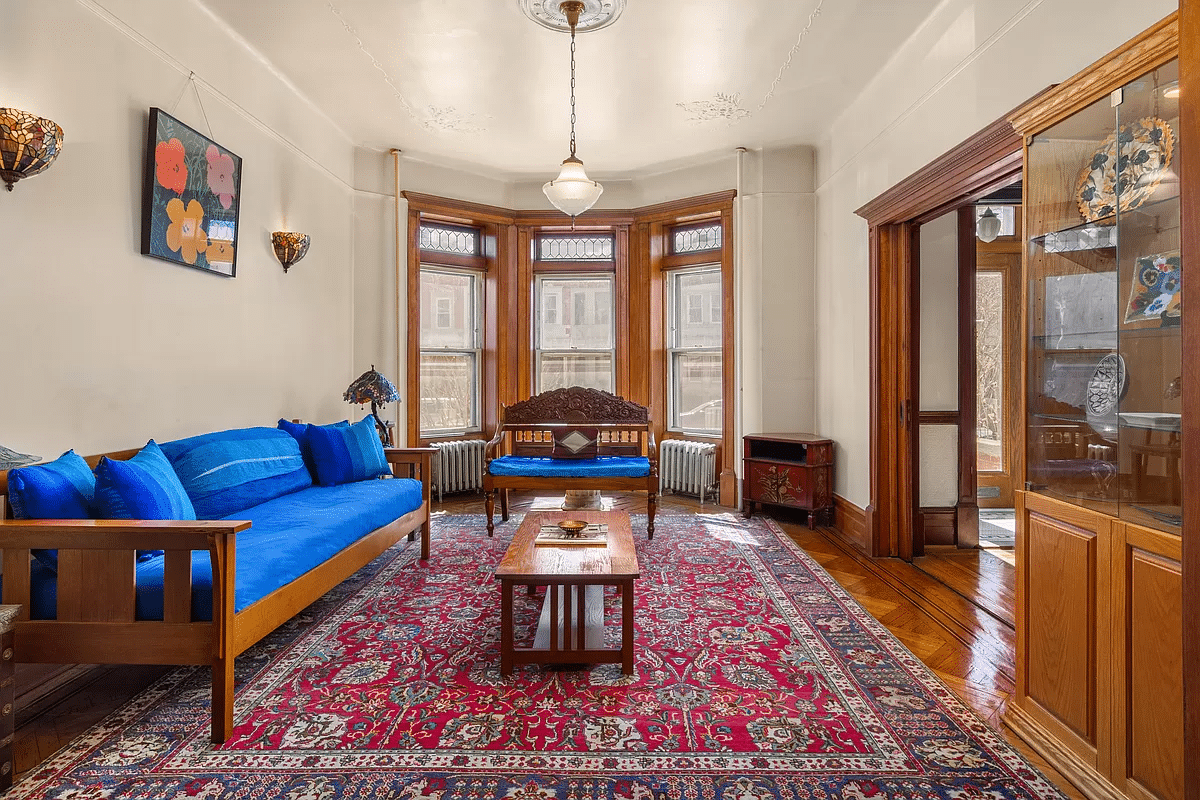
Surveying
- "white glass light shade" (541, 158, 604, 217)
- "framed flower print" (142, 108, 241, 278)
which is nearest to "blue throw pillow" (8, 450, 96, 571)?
"framed flower print" (142, 108, 241, 278)

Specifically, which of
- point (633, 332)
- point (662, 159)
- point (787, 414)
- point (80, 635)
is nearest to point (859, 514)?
point (787, 414)

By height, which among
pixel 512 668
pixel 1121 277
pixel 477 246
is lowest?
pixel 512 668

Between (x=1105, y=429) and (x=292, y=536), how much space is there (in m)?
2.96

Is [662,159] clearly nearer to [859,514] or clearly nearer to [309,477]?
[859,514]

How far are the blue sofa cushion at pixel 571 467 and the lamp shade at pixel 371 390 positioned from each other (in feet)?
3.20

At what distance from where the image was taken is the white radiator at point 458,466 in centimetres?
611

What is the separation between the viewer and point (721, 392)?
6.35 meters

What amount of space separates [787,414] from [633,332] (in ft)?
5.76

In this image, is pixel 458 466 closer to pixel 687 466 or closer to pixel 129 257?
pixel 687 466

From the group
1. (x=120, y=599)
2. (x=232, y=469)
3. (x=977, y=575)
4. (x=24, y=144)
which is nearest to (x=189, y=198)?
(x=24, y=144)

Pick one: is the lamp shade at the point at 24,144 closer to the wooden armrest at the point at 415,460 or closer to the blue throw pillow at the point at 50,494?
the blue throw pillow at the point at 50,494

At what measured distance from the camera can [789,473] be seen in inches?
206

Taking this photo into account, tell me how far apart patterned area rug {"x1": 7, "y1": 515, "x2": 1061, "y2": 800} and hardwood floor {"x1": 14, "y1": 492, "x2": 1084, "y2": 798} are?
0.09 metres

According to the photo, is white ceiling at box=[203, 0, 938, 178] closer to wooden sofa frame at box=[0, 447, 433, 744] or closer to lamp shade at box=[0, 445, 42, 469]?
lamp shade at box=[0, 445, 42, 469]
